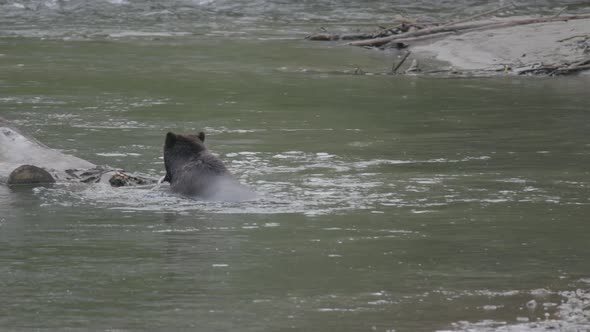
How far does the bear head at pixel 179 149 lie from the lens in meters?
9.97

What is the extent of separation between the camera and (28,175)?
1036 cm

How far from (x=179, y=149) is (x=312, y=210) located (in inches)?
49.0

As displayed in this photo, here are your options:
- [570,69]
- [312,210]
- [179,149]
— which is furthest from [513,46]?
[312,210]

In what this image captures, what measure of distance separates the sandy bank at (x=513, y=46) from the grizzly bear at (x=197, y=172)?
1107 centimetres

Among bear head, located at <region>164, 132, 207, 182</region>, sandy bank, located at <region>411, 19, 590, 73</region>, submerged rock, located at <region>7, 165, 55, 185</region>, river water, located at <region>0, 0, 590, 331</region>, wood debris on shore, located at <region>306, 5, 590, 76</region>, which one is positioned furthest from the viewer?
sandy bank, located at <region>411, 19, 590, 73</region>

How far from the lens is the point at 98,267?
7.55m

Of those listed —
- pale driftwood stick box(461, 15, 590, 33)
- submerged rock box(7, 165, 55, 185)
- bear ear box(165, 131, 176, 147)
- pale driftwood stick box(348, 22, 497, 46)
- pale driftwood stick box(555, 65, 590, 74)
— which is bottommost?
pale driftwood stick box(348, 22, 497, 46)

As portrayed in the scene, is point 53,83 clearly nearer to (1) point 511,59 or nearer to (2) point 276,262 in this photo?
(1) point 511,59

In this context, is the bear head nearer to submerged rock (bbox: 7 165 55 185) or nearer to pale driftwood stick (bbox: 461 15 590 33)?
submerged rock (bbox: 7 165 55 185)

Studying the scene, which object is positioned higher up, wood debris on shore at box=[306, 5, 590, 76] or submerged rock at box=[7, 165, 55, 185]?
submerged rock at box=[7, 165, 55, 185]

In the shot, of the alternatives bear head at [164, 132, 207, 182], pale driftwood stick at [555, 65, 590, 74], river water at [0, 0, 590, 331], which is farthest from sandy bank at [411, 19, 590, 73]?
bear head at [164, 132, 207, 182]

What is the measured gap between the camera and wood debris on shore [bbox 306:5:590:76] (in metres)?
19.6

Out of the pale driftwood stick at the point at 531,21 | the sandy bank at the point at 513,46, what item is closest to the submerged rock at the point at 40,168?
the sandy bank at the point at 513,46

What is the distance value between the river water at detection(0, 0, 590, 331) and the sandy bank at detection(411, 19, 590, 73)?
167cm
